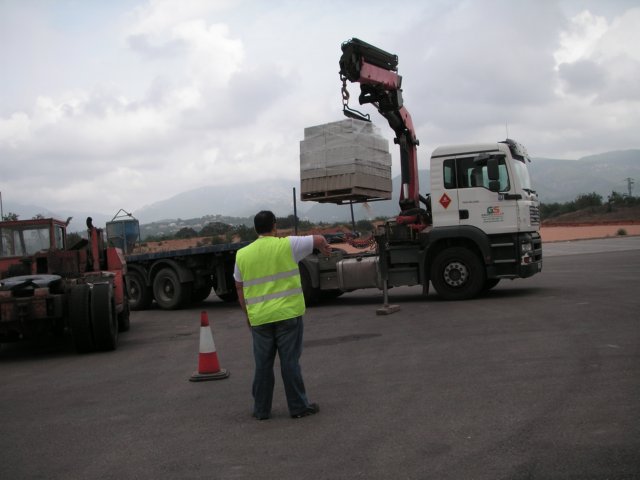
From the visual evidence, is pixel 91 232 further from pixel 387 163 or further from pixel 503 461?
pixel 503 461

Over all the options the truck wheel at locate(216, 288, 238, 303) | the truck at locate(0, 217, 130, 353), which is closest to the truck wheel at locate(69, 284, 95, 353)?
the truck at locate(0, 217, 130, 353)

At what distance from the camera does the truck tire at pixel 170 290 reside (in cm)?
1641

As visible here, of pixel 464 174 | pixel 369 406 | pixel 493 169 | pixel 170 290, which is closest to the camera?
pixel 369 406

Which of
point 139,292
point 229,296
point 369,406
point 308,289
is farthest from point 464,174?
point 139,292

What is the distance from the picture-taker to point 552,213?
7331 cm

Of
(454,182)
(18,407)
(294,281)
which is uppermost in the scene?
(454,182)

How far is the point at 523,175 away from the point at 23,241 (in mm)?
9616

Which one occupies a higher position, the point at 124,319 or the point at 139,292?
the point at 139,292

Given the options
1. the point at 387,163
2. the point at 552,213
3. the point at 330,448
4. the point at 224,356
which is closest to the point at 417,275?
the point at 387,163

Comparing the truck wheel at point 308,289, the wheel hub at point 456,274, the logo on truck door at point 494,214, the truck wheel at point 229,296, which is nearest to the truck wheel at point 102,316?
the truck wheel at point 308,289

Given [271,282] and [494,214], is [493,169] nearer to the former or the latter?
[494,214]

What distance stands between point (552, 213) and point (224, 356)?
69.4m

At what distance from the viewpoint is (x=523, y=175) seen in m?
13.6

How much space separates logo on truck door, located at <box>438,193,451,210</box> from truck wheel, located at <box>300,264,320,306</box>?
3.28 meters
